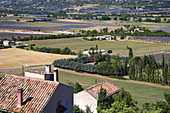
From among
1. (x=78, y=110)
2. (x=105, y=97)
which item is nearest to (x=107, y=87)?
(x=105, y=97)

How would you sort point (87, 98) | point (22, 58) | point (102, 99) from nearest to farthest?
point (102, 99) → point (87, 98) → point (22, 58)

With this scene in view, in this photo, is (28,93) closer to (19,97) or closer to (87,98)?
(19,97)

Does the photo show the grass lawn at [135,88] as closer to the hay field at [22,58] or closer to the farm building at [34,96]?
the hay field at [22,58]

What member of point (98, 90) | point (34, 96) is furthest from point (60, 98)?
point (98, 90)

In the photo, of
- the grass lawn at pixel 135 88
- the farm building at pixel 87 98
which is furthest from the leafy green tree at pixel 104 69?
the farm building at pixel 87 98

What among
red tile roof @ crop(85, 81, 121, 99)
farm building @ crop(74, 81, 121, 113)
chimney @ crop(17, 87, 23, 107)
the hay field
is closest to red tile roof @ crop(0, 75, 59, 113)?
chimney @ crop(17, 87, 23, 107)

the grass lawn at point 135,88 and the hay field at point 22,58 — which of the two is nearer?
the grass lawn at point 135,88

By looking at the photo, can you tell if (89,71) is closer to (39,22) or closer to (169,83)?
(169,83)
